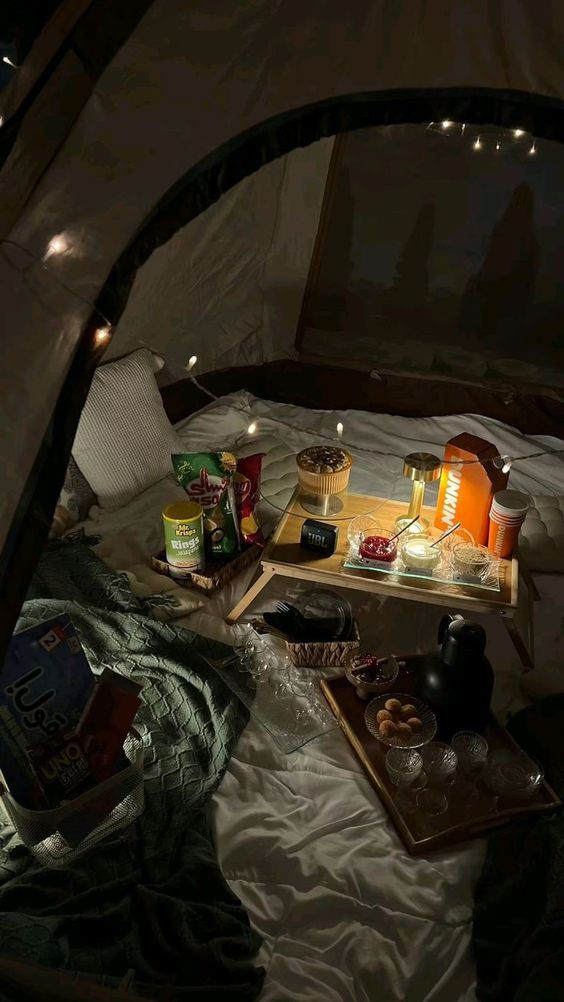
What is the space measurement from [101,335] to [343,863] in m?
1.00

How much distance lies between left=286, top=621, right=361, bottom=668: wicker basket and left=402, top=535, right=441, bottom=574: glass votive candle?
8.4 inches

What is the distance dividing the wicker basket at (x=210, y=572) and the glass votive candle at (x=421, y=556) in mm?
476

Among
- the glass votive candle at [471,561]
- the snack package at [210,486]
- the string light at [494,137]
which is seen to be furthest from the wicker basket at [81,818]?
the string light at [494,137]

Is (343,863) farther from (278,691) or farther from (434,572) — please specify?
(434,572)

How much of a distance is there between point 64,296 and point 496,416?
203 cm

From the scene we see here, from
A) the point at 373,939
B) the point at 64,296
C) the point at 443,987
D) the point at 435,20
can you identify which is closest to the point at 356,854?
the point at 373,939

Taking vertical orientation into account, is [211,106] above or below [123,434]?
above

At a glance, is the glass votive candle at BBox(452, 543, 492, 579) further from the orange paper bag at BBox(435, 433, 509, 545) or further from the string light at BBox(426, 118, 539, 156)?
the string light at BBox(426, 118, 539, 156)

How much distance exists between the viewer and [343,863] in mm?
1345

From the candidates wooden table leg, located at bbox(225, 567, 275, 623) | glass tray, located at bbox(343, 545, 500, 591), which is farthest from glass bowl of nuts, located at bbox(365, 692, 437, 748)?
wooden table leg, located at bbox(225, 567, 275, 623)

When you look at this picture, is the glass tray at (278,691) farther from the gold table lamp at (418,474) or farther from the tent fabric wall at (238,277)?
the tent fabric wall at (238,277)

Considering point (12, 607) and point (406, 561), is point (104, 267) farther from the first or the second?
point (406, 561)

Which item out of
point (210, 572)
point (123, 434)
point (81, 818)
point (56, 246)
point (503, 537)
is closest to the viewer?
point (56, 246)

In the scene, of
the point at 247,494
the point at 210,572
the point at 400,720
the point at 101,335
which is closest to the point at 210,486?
the point at 247,494
